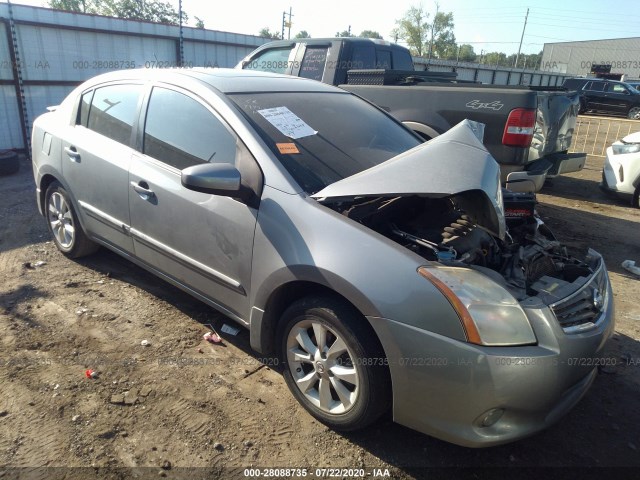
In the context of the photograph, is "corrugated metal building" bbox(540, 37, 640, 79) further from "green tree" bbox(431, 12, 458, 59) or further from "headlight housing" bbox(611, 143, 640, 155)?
"headlight housing" bbox(611, 143, 640, 155)

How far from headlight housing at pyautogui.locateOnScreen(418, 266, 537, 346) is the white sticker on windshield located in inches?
50.3

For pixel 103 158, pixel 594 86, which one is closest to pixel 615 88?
pixel 594 86

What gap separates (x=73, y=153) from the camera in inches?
151

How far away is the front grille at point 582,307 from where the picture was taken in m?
2.21

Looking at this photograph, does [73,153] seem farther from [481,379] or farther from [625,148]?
[625,148]

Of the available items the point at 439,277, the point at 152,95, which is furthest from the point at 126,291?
the point at 439,277

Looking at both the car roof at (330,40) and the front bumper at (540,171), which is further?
the car roof at (330,40)

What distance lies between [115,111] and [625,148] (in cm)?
697

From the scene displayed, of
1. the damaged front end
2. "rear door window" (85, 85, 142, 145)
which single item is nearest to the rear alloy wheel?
→ the damaged front end

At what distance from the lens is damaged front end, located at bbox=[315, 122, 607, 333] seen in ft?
7.48

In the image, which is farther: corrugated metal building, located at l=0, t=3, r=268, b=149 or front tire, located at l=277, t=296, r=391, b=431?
corrugated metal building, located at l=0, t=3, r=268, b=149

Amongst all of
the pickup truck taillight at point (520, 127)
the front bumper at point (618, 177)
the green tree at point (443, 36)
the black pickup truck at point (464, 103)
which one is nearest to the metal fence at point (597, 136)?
the front bumper at point (618, 177)

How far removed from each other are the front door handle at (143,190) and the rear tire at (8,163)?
19.9 feet

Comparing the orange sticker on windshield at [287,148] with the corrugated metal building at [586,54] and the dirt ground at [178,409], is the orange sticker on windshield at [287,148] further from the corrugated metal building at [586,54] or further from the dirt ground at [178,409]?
the corrugated metal building at [586,54]
